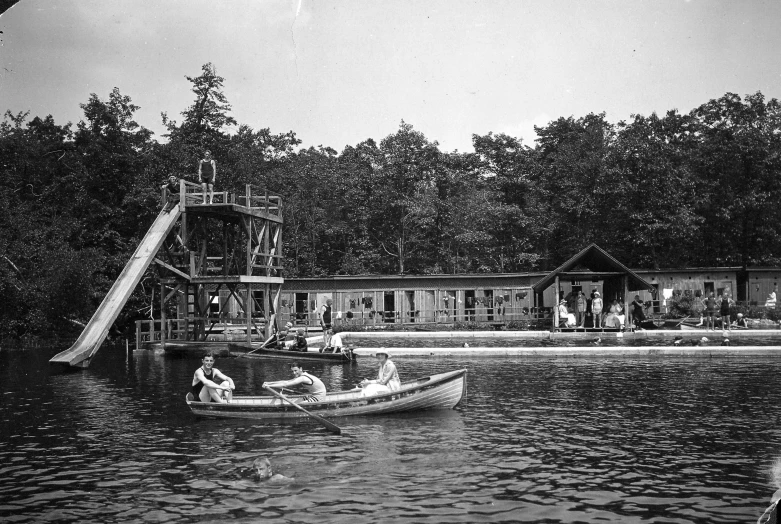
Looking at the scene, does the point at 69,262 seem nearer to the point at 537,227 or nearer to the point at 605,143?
the point at 537,227

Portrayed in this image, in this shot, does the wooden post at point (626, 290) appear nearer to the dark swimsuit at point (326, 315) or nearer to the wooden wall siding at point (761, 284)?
the wooden wall siding at point (761, 284)

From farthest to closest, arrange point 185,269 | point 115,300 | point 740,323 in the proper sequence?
point 740,323, point 185,269, point 115,300

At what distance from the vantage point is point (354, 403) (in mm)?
17781

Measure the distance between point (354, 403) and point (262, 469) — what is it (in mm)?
5410

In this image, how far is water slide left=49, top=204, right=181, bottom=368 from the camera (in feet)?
97.7

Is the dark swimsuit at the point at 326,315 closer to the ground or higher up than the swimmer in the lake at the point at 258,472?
higher up

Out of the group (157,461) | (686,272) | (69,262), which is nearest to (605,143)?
(686,272)

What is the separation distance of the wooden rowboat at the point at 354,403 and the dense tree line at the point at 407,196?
1278 inches

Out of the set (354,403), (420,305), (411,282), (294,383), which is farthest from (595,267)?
(294,383)

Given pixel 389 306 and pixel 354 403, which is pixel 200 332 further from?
pixel 354 403

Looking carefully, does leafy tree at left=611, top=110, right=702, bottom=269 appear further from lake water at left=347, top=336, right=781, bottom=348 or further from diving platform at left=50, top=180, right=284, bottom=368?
diving platform at left=50, top=180, right=284, bottom=368

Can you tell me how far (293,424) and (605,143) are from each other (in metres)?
55.3

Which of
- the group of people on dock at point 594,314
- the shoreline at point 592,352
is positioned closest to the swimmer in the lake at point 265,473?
the shoreline at point 592,352

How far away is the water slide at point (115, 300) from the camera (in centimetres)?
2977
